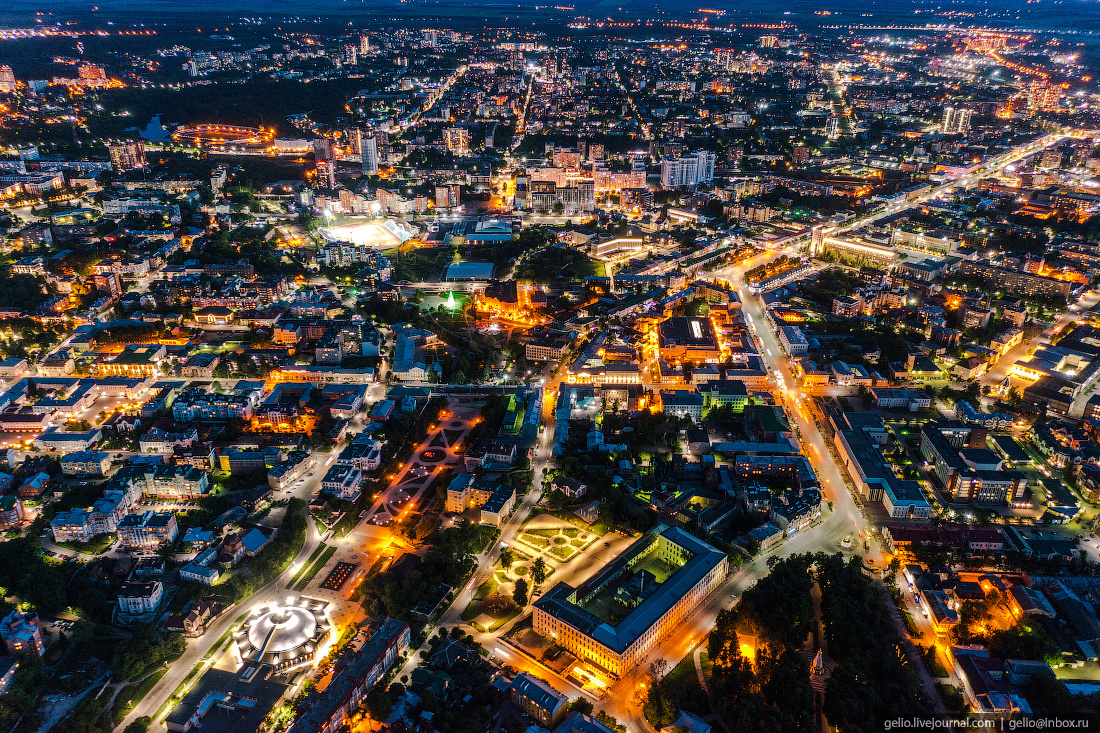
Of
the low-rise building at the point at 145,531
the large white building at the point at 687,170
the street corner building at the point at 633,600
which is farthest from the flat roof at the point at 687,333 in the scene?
the large white building at the point at 687,170

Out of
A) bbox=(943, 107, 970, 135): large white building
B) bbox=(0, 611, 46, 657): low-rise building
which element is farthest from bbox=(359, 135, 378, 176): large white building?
bbox=(943, 107, 970, 135): large white building

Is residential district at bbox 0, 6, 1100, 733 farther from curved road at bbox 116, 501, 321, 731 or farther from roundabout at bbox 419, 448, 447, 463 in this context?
roundabout at bbox 419, 448, 447, 463

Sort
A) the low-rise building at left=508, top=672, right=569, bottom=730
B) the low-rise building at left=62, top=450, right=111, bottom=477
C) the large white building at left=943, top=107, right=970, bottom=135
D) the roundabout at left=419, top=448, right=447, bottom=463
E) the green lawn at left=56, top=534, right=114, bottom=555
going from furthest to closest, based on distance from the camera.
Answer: the large white building at left=943, top=107, right=970, bottom=135 < the roundabout at left=419, top=448, right=447, bottom=463 < the low-rise building at left=62, top=450, right=111, bottom=477 < the green lawn at left=56, top=534, right=114, bottom=555 < the low-rise building at left=508, top=672, right=569, bottom=730

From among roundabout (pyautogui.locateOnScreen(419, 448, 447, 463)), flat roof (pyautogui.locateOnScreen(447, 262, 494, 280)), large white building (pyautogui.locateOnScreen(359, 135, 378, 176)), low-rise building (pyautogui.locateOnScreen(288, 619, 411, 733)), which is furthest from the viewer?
large white building (pyautogui.locateOnScreen(359, 135, 378, 176))

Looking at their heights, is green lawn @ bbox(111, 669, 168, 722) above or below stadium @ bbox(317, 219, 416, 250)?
below

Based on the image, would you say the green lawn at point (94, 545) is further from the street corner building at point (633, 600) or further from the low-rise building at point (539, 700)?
the low-rise building at point (539, 700)

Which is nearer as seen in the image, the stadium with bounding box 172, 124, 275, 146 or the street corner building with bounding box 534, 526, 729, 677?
the street corner building with bounding box 534, 526, 729, 677
